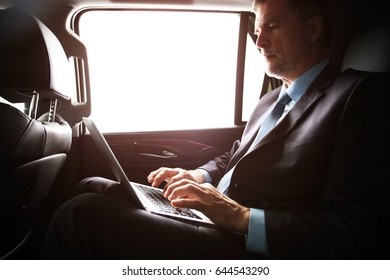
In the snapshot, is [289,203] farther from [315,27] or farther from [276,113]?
[315,27]

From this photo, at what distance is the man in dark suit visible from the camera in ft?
2.43

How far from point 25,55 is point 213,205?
0.80m

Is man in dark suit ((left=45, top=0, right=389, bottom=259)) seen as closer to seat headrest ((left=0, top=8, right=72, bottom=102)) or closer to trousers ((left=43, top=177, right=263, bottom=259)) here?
trousers ((left=43, top=177, right=263, bottom=259))

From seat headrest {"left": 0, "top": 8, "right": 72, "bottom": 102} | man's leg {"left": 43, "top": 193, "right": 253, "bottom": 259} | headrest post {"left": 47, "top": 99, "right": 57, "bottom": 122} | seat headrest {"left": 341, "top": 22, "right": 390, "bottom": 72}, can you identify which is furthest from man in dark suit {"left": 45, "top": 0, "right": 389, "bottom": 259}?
headrest post {"left": 47, "top": 99, "right": 57, "bottom": 122}

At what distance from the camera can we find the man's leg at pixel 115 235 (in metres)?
0.74

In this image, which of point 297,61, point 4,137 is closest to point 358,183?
point 297,61

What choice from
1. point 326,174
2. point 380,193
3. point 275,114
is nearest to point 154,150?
point 275,114

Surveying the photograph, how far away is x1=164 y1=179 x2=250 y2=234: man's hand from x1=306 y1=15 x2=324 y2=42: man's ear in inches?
26.6

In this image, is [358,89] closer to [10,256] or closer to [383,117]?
[383,117]

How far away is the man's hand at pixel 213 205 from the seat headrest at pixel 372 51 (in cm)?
85

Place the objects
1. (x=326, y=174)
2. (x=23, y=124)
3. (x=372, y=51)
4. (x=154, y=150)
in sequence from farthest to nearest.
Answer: (x=154, y=150) → (x=372, y=51) → (x=23, y=124) → (x=326, y=174)

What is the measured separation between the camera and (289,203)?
2.81ft

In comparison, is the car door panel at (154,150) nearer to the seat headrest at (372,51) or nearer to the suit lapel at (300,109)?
the seat headrest at (372,51)

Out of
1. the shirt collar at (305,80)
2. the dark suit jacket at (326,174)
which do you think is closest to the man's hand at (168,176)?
the dark suit jacket at (326,174)
